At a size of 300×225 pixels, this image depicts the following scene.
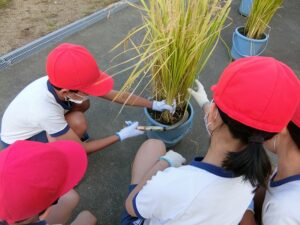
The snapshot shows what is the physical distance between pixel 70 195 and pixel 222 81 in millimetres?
1046

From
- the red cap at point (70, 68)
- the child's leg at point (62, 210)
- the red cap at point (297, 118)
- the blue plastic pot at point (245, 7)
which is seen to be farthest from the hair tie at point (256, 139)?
the blue plastic pot at point (245, 7)

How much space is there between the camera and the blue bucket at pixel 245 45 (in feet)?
8.80

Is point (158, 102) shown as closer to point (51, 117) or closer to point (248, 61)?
point (51, 117)

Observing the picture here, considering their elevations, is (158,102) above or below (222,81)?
below

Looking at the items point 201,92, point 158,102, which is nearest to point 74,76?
point 158,102

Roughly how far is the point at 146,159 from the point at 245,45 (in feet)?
5.31

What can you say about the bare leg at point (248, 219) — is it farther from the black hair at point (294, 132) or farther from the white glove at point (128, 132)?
the white glove at point (128, 132)

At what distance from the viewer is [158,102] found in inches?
73.4

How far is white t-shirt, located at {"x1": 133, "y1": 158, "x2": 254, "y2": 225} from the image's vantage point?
101cm

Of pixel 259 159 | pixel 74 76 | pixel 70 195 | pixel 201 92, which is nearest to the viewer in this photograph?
pixel 259 159

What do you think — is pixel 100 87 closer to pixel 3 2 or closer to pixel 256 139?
pixel 256 139

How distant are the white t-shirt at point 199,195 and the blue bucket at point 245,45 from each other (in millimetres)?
1884

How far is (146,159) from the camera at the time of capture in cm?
165

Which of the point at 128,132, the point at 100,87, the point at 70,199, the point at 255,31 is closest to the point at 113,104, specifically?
the point at 128,132
